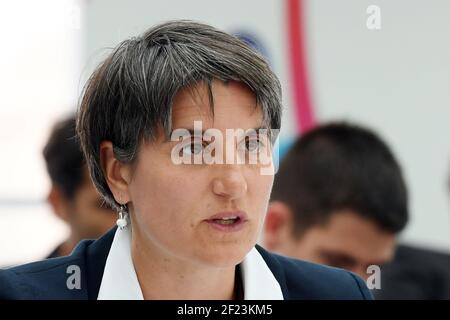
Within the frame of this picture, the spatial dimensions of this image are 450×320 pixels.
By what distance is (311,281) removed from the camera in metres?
1.31

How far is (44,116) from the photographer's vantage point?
9.53 feet

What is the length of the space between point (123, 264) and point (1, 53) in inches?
71.0

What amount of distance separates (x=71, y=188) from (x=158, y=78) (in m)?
1.21

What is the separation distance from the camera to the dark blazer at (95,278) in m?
1.18

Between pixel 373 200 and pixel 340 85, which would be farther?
pixel 340 85

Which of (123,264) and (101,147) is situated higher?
(101,147)

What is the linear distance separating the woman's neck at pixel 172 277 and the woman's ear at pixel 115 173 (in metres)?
0.07

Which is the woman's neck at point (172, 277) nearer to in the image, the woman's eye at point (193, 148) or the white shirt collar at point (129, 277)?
the white shirt collar at point (129, 277)

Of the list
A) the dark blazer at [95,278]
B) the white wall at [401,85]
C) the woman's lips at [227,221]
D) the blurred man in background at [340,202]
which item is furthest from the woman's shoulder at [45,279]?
the white wall at [401,85]

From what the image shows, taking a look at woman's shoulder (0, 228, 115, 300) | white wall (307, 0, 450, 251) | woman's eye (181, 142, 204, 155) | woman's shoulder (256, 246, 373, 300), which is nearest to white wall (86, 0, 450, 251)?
white wall (307, 0, 450, 251)

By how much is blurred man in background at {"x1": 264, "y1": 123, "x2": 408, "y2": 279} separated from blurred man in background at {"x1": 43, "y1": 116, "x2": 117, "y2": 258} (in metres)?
0.44

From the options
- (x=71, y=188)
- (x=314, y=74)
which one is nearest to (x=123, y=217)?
(x=71, y=188)
